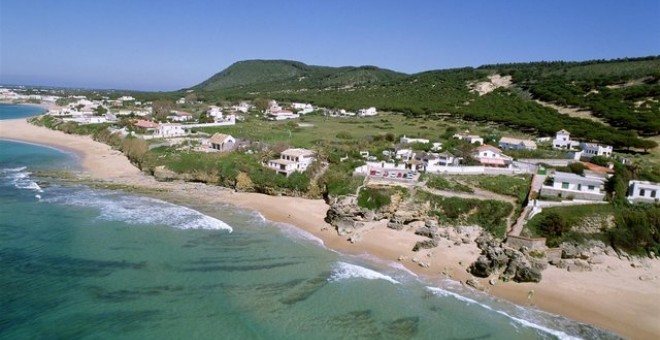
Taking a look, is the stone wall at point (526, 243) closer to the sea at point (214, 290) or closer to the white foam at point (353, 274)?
the sea at point (214, 290)

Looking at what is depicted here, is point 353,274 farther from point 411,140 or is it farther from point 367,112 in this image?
point 367,112

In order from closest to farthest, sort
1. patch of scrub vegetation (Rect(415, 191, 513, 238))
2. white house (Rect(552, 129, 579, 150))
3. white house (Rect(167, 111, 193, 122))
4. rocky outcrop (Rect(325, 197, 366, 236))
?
patch of scrub vegetation (Rect(415, 191, 513, 238)), rocky outcrop (Rect(325, 197, 366, 236)), white house (Rect(552, 129, 579, 150)), white house (Rect(167, 111, 193, 122))

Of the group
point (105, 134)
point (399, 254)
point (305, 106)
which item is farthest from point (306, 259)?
point (305, 106)

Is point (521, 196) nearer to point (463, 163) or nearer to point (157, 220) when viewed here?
point (463, 163)

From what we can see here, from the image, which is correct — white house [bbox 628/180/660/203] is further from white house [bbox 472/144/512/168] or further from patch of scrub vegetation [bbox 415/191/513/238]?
white house [bbox 472/144/512/168]

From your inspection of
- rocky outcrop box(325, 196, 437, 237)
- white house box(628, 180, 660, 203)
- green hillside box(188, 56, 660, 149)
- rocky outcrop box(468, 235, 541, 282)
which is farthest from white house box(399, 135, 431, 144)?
rocky outcrop box(468, 235, 541, 282)

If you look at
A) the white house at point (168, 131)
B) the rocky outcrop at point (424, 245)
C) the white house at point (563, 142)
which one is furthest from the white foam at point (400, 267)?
the white house at point (168, 131)
